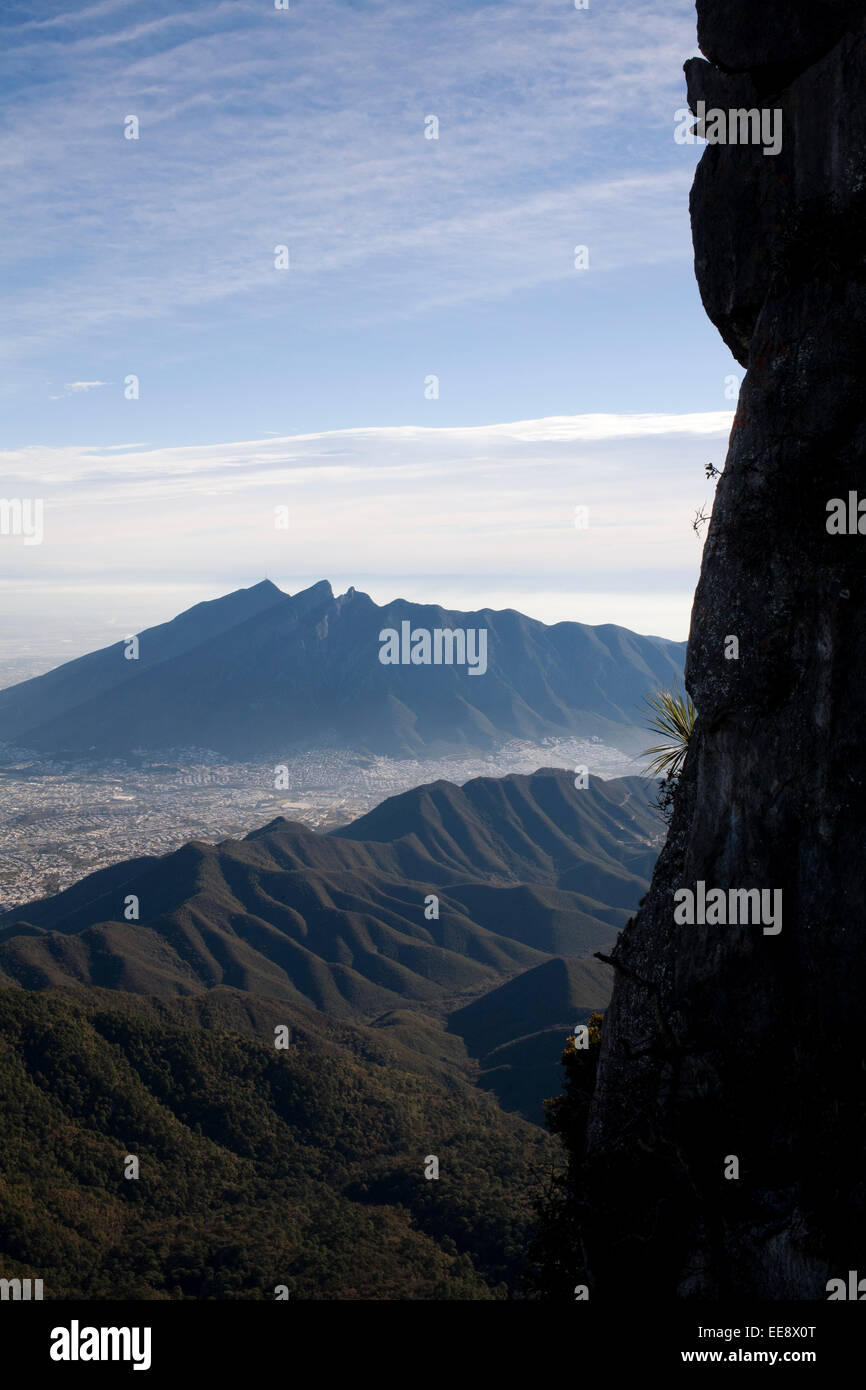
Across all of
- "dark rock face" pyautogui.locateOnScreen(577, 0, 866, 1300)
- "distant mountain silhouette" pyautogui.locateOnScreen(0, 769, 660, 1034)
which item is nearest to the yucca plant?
"dark rock face" pyautogui.locateOnScreen(577, 0, 866, 1300)

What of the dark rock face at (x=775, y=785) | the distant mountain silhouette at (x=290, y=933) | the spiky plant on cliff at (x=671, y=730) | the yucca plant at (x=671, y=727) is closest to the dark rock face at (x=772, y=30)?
the dark rock face at (x=775, y=785)

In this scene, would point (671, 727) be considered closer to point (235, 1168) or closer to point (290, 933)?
point (235, 1168)

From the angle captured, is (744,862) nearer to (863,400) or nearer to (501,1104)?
(863,400)

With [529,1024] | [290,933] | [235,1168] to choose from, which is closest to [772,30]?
[235,1168]

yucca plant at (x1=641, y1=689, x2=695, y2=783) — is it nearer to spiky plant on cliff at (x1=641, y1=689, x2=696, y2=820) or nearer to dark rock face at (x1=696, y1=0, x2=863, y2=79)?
spiky plant on cliff at (x1=641, y1=689, x2=696, y2=820)

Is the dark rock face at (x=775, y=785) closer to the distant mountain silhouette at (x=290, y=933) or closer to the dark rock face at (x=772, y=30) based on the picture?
the dark rock face at (x=772, y=30)

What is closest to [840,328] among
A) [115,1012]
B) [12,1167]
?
[12,1167]

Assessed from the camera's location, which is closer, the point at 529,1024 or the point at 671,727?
the point at 671,727

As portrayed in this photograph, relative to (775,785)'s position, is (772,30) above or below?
above
